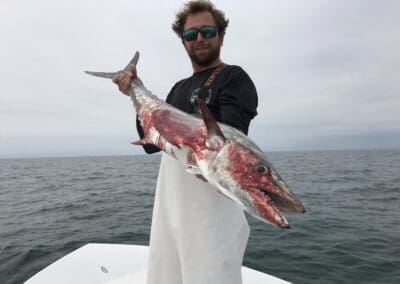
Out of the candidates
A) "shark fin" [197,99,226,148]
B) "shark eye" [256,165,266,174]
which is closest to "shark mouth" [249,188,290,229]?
"shark eye" [256,165,266,174]

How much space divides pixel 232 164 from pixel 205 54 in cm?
136

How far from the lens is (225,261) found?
207 cm

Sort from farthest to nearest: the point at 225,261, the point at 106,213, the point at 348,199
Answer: the point at 348,199 < the point at 106,213 < the point at 225,261

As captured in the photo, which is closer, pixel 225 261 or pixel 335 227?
pixel 225 261

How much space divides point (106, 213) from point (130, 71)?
34.8 feet

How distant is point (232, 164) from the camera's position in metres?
1.56

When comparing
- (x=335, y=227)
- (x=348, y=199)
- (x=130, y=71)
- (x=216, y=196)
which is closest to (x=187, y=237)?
(x=216, y=196)

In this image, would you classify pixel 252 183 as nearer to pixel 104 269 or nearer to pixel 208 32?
pixel 208 32

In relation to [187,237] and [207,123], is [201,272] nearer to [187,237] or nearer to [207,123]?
[187,237]

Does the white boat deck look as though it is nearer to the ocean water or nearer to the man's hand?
the ocean water

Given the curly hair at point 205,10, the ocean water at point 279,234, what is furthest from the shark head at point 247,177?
the ocean water at point 279,234

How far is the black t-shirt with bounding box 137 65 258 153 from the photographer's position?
1.97 metres

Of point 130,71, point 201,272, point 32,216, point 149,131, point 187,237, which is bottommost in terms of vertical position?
point 32,216

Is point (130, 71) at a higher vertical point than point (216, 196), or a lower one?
higher
